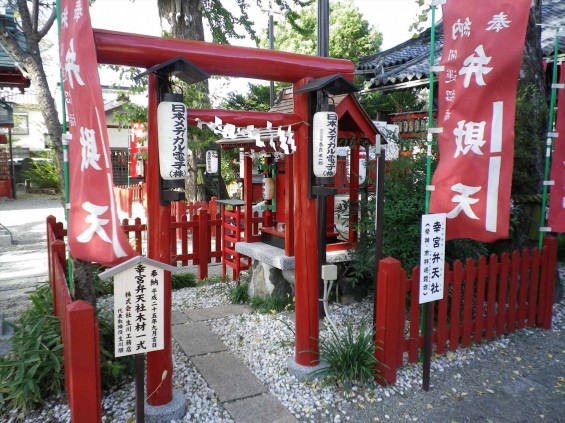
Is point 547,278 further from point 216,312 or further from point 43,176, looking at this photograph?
point 43,176

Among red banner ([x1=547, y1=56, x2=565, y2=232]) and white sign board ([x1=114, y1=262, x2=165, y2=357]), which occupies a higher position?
red banner ([x1=547, y1=56, x2=565, y2=232])

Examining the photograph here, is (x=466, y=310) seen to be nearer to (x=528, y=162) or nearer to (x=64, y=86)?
(x=528, y=162)

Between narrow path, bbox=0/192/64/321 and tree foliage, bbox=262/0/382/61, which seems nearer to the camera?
narrow path, bbox=0/192/64/321

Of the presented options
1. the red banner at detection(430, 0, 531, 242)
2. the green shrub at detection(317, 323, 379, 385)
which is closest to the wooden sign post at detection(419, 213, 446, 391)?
the red banner at detection(430, 0, 531, 242)

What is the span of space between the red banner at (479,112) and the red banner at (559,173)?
1.59 m

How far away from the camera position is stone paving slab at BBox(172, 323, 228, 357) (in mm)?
4828

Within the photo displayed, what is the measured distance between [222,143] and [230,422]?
407cm

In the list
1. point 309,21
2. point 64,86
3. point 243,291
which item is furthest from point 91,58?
point 309,21

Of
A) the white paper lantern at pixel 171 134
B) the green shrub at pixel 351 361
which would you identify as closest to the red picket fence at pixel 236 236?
the green shrub at pixel 351 361

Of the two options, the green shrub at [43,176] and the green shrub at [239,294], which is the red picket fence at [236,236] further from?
the green shrub at [43,176]

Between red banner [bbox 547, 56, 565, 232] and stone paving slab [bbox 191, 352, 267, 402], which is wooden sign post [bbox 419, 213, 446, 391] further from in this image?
red banner [bbox 547, 56, 565, 232]

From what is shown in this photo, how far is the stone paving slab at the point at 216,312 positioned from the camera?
589 centimetres

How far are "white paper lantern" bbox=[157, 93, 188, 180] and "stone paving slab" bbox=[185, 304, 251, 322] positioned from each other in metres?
3.04

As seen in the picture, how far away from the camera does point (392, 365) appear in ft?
13.2
